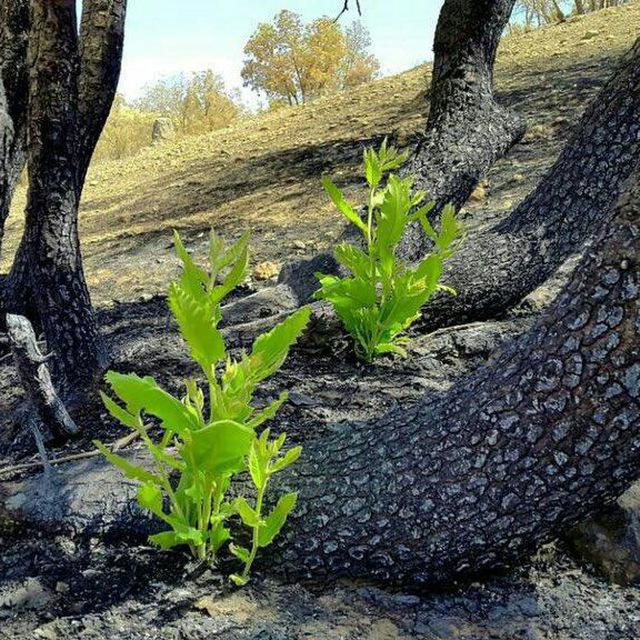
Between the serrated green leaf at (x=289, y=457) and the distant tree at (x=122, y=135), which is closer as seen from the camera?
the serrated green leaf at (x=289, y=457)

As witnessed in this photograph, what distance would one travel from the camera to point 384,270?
2570 mm

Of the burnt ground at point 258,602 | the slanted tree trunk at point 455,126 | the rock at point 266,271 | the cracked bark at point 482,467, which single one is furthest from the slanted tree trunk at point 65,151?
the rock at point 266,271

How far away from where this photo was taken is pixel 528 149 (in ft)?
19.2

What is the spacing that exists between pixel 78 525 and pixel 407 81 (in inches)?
311

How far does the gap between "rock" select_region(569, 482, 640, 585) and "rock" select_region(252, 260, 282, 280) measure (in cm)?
308

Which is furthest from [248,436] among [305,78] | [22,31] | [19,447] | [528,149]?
[305,78]

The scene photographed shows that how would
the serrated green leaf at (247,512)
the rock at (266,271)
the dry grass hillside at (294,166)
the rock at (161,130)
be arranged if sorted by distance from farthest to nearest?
the rock at (161,130) → the dry grass hillside at (294,166) → the rock at (266,271) → the serrated green leaf at (247,512)

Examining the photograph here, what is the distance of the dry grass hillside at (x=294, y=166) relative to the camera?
213 inches

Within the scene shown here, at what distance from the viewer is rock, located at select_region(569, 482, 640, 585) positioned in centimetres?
183

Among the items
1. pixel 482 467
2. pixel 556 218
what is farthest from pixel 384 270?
pixel 482 467

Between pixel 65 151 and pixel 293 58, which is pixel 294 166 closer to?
pixel 65 151

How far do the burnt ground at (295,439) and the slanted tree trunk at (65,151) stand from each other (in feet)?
0.74

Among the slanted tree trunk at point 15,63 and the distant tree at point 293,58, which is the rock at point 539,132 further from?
the distant tree at point 293,58

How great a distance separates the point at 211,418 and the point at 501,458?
0.62 m
